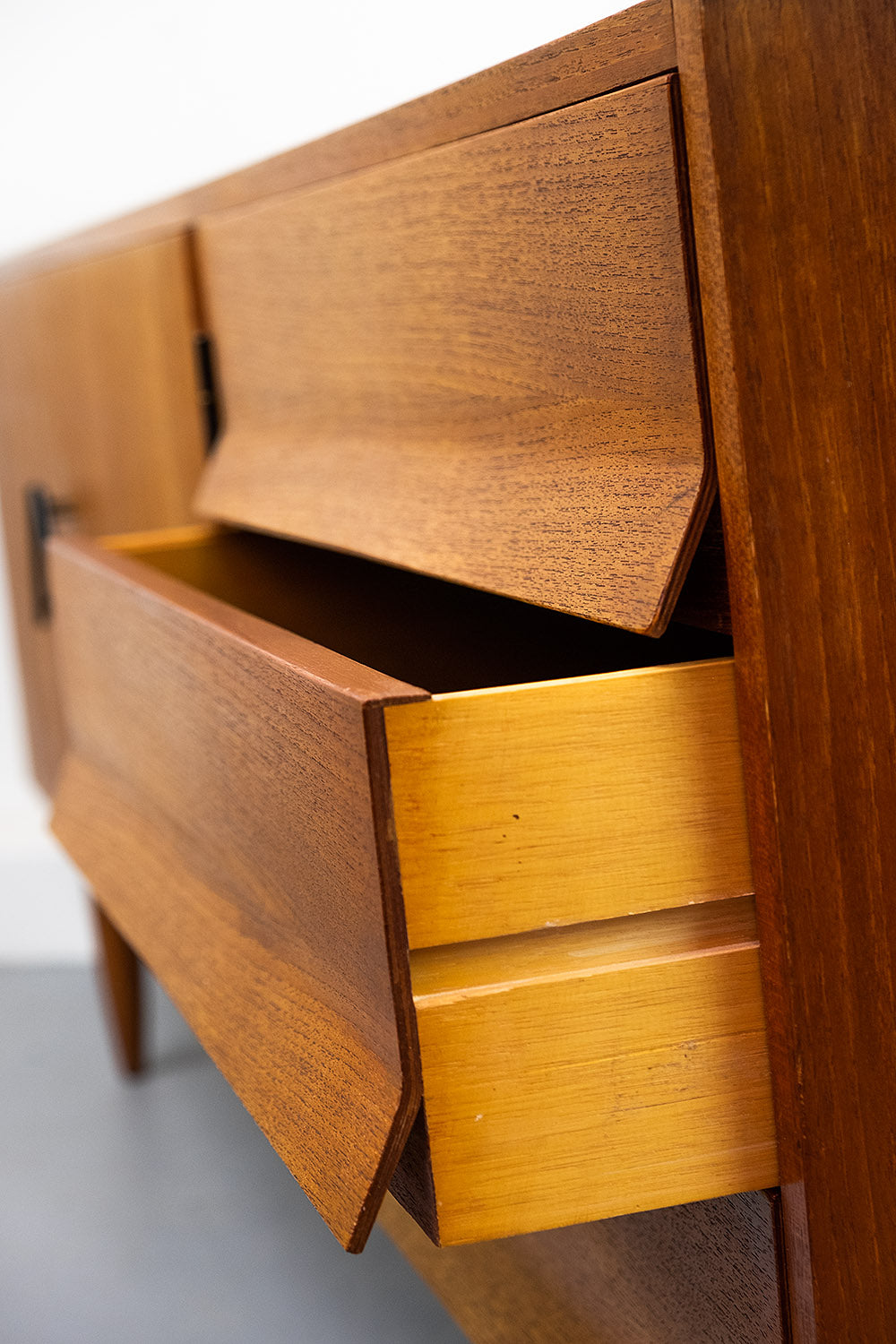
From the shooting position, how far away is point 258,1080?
0.70m

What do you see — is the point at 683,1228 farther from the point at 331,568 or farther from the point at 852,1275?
the point at 331,568

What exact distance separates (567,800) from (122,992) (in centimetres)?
121

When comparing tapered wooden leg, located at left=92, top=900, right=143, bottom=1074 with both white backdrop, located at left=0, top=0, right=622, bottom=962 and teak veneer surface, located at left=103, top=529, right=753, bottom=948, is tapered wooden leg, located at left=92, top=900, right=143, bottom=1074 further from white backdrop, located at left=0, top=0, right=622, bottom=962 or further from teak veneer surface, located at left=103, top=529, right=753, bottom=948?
teak veneer surface, located at left=103, top=529, right=753, bottom=948

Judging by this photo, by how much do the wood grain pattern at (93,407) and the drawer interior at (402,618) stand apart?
0.47 ft

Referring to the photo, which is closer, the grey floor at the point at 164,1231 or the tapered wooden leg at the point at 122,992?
the grey floor at the point at 164,1231

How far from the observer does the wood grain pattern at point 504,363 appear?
0.59m

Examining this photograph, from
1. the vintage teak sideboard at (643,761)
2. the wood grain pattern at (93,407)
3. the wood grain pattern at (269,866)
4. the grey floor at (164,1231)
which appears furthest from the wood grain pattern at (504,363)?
the grey floor at (164,1231)

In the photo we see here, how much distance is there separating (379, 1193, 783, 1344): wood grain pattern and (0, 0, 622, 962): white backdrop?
1034mm

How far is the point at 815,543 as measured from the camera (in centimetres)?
58

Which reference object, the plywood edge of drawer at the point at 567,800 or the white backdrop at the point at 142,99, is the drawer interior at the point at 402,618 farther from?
the white backdrop at the point at 142,99

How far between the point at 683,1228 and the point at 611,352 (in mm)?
423

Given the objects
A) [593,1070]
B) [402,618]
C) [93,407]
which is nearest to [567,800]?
[593,1070]

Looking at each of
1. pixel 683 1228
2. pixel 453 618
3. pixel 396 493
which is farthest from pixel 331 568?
pixel 683 1228

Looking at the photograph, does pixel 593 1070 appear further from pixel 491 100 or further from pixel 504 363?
pixel 491 100
